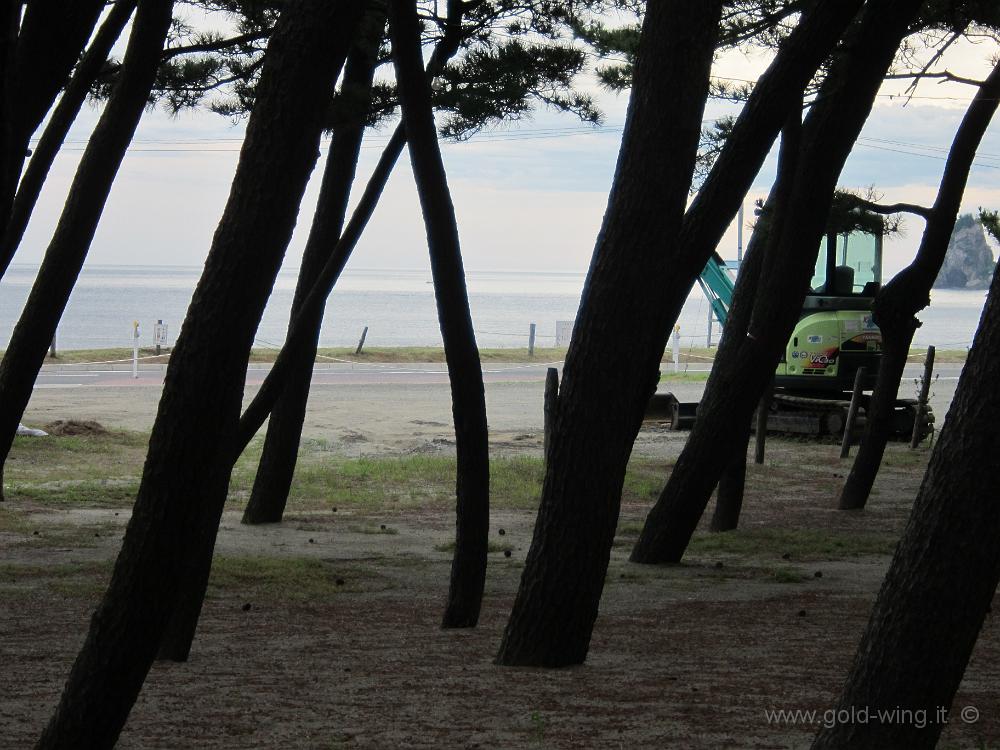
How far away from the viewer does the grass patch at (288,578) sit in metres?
7.71

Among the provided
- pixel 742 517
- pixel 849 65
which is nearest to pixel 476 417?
pixel 849 65

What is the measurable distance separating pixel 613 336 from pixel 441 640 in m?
1.84

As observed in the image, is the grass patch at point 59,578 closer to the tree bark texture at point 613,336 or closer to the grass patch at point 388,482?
the tree bark texture at point 613,336

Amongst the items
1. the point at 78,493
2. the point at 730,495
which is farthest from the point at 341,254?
the point at 78,493

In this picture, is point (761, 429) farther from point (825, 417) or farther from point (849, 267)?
point (849, 267)

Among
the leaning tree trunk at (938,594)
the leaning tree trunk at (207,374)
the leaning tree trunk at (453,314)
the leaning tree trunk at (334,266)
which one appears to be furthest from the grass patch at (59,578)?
the leaning tree trunk at (938,594)

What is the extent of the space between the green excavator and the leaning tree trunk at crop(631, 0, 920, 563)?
898cm

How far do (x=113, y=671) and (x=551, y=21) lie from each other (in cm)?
691

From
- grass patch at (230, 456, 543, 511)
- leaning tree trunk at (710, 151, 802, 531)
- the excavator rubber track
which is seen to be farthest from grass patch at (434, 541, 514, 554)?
the excavator rubber track

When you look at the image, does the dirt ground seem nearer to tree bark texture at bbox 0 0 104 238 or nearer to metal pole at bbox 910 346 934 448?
tree bark texture at bbox 0 0 104 238

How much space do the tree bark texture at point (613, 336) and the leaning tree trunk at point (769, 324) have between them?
3.41m

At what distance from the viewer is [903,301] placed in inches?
461

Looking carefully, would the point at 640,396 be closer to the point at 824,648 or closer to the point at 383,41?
the point at 824,648

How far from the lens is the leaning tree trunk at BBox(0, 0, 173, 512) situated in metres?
7.68
